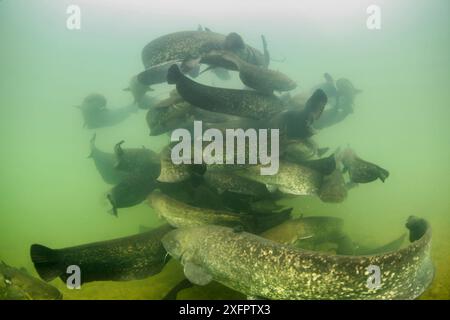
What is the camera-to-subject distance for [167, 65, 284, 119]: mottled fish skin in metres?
4.89

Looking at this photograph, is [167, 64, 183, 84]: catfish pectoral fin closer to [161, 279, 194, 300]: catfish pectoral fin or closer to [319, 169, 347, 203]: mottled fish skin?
[319, 169, 347, 203]: mottled fish skin

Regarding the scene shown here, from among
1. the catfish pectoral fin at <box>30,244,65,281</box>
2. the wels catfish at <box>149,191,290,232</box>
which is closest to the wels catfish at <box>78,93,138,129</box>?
the wels catfish at <box>149,191,290,232</box>

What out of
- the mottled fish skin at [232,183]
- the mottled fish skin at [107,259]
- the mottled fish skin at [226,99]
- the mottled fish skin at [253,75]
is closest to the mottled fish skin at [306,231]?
the mottled fish skin at [232,183]

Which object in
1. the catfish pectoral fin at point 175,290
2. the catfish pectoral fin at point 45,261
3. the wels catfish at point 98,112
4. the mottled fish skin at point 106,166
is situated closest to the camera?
the catfish pectoral fin at point 45,261

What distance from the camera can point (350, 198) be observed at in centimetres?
1041

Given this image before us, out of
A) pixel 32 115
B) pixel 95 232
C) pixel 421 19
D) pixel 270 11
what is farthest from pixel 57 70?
pixel 95 232

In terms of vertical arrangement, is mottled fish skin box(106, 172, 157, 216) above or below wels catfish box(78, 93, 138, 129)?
below

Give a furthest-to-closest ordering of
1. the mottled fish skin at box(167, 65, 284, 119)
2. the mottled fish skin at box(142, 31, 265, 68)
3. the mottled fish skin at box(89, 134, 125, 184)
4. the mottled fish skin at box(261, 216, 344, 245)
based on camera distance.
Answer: the mottled fish skin at box(89, 134, 125, 184), the mottled fish skin at box(142, 31, 265, 68), the mottled fish skin at box(167, 65, 284, 119), the mottled fish skin at box(261, 216, 344, 245)

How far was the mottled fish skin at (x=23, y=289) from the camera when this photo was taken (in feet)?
12.8

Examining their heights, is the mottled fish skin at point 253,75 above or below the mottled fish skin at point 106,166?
above

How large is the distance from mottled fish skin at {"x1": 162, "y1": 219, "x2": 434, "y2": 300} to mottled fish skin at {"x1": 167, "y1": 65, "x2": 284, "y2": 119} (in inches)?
88.0

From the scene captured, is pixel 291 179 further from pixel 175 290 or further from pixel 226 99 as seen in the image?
pixel 175 290

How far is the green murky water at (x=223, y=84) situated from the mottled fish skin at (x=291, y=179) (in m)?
1.63

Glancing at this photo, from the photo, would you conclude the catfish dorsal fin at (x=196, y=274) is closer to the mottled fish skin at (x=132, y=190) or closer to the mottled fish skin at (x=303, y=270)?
the mottled fish skin at (x=303, y=270)
